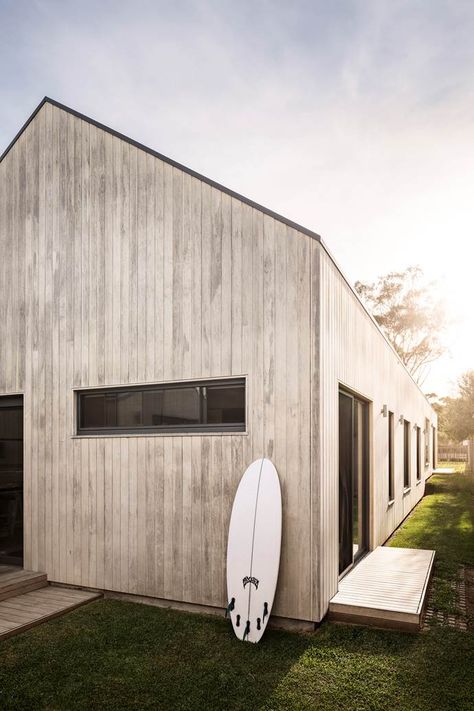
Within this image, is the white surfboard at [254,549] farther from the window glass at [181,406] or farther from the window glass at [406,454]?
the window glass at [406,454]

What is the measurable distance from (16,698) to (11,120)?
635 centimetres

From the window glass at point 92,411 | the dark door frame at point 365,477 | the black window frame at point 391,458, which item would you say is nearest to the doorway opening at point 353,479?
the dark door frame at point 365,477

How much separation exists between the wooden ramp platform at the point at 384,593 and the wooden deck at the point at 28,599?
2486mm

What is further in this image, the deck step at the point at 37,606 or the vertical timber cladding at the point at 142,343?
the vertical timber cladding at the point at 142,343

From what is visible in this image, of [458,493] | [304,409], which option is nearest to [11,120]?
[304,409]

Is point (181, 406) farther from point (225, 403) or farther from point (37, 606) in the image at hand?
point (37, 606)

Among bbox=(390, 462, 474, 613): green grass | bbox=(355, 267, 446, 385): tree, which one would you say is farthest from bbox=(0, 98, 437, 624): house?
bbox=(355, 267, 446, 385): tree

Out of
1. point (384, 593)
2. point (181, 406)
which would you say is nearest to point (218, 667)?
point (384, 593)

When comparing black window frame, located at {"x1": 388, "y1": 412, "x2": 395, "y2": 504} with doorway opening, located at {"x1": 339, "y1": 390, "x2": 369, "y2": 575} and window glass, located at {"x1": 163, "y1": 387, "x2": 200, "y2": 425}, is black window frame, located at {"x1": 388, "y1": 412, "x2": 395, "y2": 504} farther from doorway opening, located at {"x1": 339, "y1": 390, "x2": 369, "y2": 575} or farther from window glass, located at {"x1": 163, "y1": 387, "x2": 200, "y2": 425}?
window glass, located at {"x1": 163, "y1": 387, "x2": 200, "y2": 425}

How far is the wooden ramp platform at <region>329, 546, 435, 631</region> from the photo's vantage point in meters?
4.49

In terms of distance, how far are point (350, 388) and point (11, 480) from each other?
4082 millimetres

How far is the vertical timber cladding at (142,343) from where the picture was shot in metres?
4.75

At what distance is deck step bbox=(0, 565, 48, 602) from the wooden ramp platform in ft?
10.3

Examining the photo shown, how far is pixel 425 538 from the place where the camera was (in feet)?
28.4
